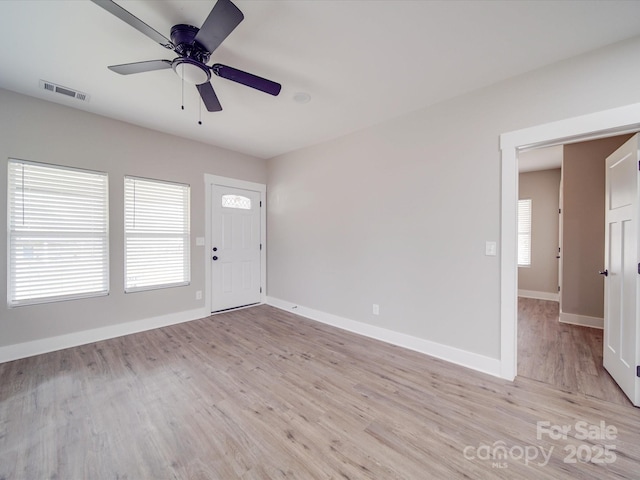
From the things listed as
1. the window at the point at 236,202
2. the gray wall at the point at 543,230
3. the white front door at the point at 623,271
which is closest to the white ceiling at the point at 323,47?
the white front door at the point at 623,271

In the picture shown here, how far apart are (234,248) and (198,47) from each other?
3.19 m

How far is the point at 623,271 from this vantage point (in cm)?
216

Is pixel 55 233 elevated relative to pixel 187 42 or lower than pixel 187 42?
lower

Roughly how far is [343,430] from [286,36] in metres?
2.82

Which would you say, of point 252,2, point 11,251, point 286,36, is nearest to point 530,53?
point 286,36

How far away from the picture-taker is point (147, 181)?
3.60 m

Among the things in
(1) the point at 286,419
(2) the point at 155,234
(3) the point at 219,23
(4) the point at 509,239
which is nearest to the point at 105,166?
(2) the point at 155,234

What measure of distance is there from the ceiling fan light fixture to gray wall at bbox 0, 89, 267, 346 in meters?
→ 2.11

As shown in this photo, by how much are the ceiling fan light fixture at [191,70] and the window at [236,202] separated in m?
2.56

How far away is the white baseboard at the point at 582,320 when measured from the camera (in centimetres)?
364

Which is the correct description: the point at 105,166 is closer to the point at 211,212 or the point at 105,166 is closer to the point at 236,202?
the point at 211,212

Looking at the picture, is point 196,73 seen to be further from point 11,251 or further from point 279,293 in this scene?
point 279,293

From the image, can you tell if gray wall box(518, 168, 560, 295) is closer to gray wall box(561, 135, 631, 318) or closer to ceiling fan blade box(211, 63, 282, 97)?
gray wall box(561, 135, 631, 318)

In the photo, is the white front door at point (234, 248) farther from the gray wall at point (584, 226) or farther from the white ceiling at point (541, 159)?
the gray wall at point (584, 226)
